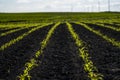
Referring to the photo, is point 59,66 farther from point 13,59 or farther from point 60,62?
point 13,59

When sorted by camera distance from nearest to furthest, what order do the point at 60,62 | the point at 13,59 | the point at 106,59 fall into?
the point at 60,62 < the point at 106,59 < the point at 13,59

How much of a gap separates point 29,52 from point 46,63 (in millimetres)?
3753

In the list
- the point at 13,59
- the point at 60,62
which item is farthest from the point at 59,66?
the point at 13,59

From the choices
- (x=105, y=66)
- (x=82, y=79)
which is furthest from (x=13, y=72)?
(x=105, y=66)

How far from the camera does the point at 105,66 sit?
14.6 metres

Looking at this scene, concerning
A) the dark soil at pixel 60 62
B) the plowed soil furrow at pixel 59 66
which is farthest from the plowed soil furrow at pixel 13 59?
the plowed soil furrow at pixel 59 66

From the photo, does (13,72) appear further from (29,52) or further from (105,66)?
(29,52)

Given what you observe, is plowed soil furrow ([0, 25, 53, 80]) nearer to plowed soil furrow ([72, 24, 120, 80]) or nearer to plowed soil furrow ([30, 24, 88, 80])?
plowed soil furrow ([30, 24, 88, 80])

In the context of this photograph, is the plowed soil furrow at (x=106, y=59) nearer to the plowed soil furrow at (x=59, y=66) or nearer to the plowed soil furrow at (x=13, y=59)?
the plowed soil furrow at (x=59, y=66)

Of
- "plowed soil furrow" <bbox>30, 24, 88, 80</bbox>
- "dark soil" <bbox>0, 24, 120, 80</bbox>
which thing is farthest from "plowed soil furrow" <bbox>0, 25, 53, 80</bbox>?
"plowed soil furrow" <bbox>30, 24, 88, 80</bbox>

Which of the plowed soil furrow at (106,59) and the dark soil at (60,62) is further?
the plowed soil furrow at (106,59)

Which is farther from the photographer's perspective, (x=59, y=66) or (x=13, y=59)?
(x=13, y=59)

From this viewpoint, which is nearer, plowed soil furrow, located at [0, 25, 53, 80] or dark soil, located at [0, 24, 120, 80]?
dark soil, located at [0, 24, 120, 80]

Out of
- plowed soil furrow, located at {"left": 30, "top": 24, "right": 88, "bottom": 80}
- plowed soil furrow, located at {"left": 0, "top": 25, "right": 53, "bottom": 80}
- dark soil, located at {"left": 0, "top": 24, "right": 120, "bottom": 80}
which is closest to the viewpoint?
plowed soil furrow, located at {"left": 30, "top": 24, "right": 88, "bottom": 80}
